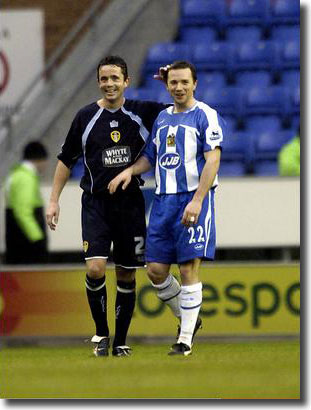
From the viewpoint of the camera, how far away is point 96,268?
7676 millimetres

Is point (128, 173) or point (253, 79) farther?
point (253, 79)

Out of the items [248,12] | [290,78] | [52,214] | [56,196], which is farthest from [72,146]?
[248,12]

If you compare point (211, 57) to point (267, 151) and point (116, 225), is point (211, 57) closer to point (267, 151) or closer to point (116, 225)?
point (267, 151)

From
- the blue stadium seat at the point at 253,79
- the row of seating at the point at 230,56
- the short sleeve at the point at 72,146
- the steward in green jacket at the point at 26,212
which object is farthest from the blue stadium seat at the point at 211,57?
the short sleeve at the point at 72,146

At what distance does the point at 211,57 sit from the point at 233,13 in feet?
2.48

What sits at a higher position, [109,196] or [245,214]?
[109,196]

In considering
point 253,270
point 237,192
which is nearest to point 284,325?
point 253,270

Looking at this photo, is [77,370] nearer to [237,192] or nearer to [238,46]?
[237,192]

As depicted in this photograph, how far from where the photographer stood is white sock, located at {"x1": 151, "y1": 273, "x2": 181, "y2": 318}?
311 inches

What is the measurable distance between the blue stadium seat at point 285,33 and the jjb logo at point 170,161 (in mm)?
7050

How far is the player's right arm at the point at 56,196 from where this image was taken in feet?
24.8

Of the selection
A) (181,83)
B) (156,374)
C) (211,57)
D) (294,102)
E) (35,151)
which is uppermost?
(211,57)

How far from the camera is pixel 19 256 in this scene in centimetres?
1043

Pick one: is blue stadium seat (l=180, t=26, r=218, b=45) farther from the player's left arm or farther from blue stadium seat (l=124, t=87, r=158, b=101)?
the player's left arm
